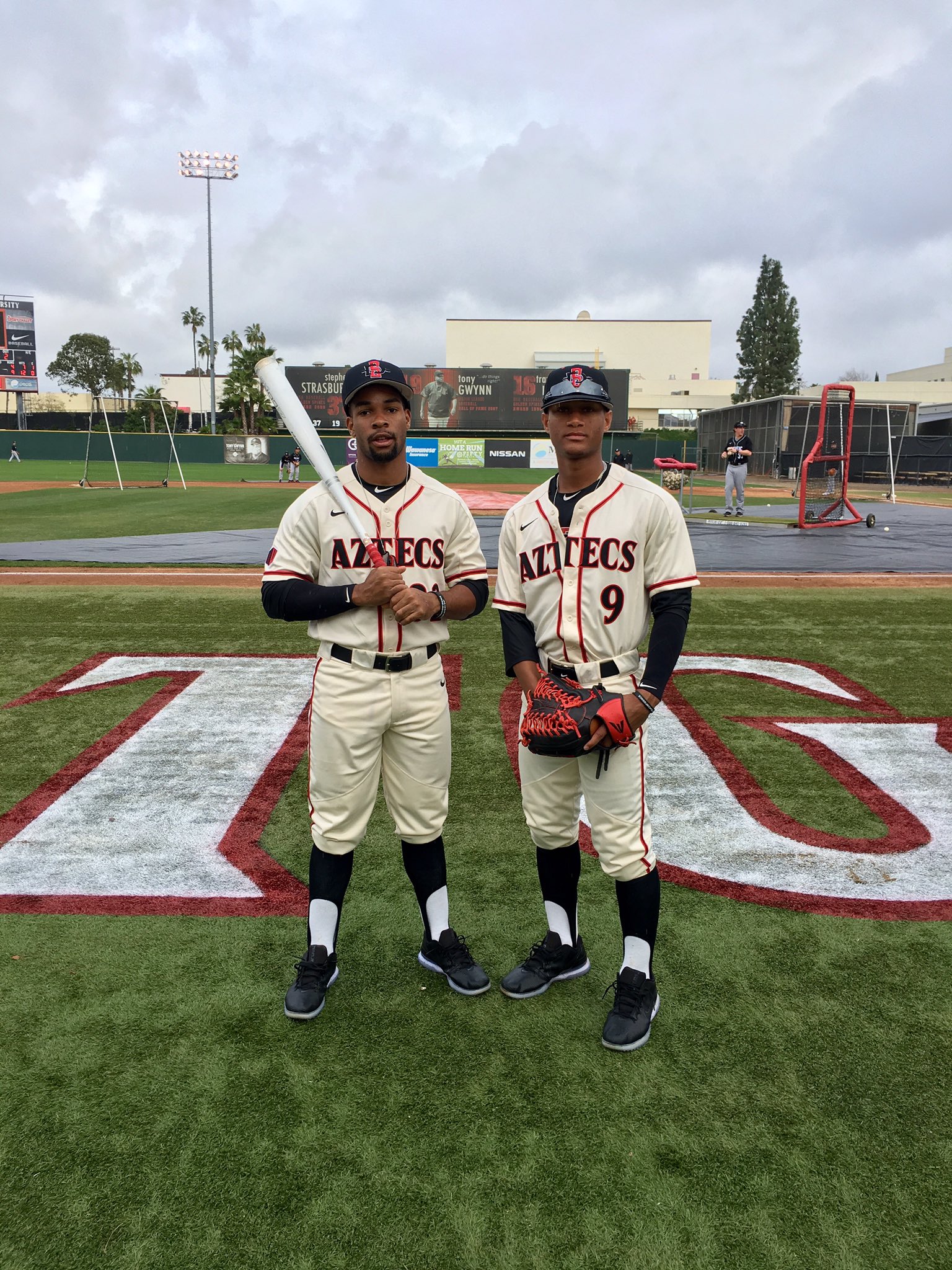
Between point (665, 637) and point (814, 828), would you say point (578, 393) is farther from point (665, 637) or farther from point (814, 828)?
point (814, 828)

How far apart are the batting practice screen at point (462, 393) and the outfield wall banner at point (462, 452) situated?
7148mm

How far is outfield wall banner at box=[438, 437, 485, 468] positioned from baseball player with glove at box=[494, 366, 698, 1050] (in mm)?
46922

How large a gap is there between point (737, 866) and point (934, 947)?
812 mm

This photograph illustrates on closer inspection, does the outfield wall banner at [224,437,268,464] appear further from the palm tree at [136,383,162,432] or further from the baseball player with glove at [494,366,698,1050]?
the baseball player with glove at [494,366,698,1050]

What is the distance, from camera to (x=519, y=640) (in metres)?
2.87

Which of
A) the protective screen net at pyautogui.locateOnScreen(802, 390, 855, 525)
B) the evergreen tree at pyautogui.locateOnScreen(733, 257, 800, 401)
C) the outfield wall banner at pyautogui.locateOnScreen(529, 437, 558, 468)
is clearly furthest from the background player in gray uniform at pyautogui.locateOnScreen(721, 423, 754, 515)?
the evergreen tree at pyautogui.locateOnScreen(733, 257, 800, 401)

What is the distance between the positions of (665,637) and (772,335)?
77.2 m

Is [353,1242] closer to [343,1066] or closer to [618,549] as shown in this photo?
[343,1066]

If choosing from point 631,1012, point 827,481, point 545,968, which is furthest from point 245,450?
point 631,1012

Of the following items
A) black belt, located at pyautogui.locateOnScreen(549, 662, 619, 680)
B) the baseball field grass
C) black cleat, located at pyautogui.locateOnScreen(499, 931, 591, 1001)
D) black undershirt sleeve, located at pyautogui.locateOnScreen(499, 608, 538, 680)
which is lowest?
the baseball field grass

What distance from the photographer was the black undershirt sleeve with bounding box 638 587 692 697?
2.62 meters

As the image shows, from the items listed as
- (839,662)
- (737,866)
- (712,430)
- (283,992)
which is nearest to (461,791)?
(737,866)

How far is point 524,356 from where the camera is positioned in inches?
3098

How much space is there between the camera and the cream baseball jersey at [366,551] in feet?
9.36
